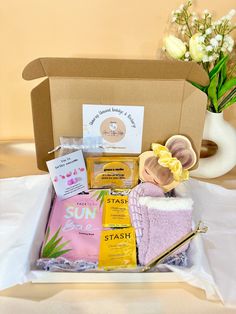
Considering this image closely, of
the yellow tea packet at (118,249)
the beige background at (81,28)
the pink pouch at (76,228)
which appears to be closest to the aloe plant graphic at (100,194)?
the pink pouch at (76,228)

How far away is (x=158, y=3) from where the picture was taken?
79cm

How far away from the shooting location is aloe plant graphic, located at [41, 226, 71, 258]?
2.06ft

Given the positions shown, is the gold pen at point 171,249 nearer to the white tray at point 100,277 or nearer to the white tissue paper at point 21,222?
the white tray at point 100,277

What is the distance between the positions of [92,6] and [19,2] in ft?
0.58

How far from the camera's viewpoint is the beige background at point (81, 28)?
0.79 m

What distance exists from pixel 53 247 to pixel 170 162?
31 cm

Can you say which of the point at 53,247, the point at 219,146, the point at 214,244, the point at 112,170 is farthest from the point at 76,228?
the point at 219,146

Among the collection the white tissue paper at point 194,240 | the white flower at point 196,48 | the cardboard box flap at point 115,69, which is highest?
the white flower at point 196,48

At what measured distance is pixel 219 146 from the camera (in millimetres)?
837

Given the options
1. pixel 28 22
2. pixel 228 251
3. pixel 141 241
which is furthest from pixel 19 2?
pixel 228 251

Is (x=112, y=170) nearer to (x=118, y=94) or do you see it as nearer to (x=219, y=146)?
(x=118, y=94)

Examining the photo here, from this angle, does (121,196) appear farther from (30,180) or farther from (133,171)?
(30,180)

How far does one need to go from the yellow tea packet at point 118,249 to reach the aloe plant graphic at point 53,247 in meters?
0.07

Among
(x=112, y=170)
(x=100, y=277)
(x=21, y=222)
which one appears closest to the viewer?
(x=100, y=277)
